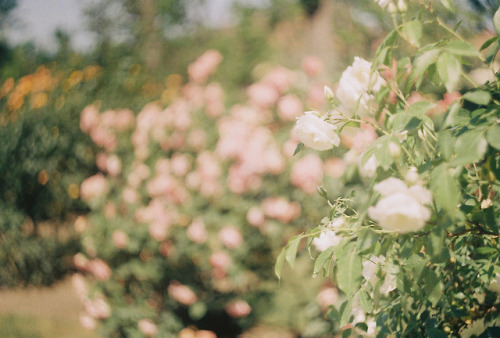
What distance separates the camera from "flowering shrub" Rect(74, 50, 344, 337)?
2.68 meters

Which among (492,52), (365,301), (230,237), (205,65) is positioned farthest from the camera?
(205,65)

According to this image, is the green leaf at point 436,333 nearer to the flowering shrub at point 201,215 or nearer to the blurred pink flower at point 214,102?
the flowering shrub at point 201,215

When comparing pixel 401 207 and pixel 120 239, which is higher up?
pixel 401 207

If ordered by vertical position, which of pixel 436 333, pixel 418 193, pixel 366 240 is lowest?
pixel 436 333

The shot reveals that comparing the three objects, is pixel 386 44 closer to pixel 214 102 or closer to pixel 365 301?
pixel 365 301

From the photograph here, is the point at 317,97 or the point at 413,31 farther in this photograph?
the point at 317,97

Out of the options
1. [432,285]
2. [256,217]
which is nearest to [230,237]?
[256,217]

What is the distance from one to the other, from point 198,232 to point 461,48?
6.92 ft

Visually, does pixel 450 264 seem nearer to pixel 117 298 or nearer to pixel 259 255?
pixel 259 255

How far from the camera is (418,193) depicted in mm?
662

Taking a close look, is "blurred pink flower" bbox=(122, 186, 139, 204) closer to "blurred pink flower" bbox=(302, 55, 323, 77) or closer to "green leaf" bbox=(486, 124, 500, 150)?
"blurred pink flower" bbox=(302, 55, 323, 77)

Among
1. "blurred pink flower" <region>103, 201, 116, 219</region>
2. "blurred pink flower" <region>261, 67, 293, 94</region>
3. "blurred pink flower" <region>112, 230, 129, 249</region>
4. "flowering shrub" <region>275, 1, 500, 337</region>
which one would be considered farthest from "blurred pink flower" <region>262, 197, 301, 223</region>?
"flowering shrub" <region>275, 1, 500, 337</region>

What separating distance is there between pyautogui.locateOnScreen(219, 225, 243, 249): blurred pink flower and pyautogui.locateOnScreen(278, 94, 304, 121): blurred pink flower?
0.85m

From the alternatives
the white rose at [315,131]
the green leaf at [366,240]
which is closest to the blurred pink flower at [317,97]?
the white rose at [315,131]
